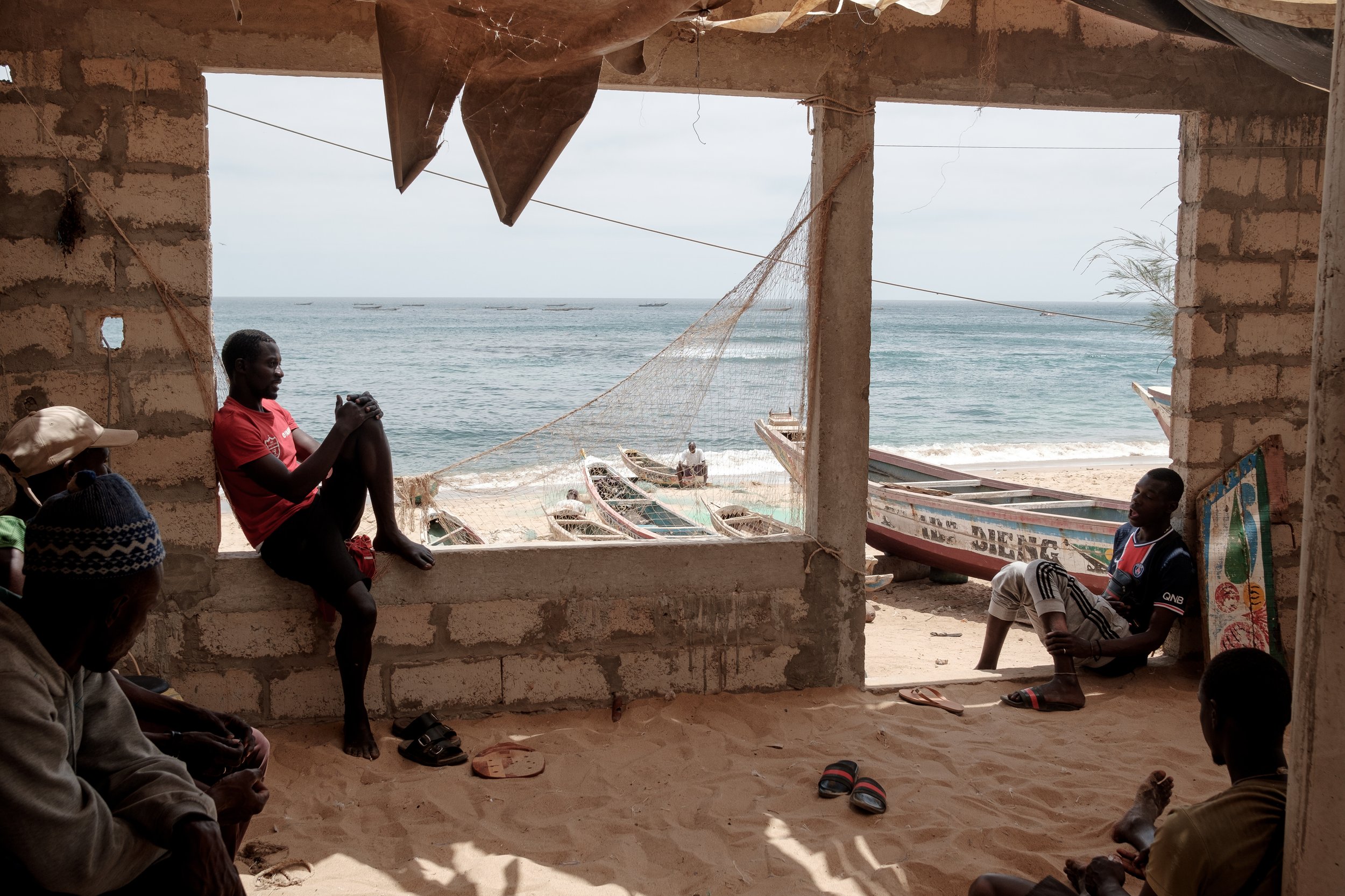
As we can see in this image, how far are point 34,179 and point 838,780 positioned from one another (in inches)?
148

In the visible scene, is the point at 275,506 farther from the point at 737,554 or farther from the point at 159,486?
the point at 737,554

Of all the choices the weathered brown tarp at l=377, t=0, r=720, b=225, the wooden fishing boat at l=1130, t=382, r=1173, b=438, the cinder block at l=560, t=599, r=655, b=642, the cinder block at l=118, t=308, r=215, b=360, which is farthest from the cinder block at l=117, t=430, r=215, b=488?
A: the wooden fishing boat at l=1130, t=382, r=1173, b=438

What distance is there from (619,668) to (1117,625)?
2.39 metres

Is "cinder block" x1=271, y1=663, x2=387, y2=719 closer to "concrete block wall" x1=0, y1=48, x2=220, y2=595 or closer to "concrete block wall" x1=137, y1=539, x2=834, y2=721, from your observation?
"concrete block wall" x1=137, y1=539, x2=834, y2=721

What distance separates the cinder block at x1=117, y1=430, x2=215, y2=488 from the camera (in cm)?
370

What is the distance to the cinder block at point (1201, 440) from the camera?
14.8 feet

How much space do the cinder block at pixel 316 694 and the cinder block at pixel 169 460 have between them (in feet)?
2.87

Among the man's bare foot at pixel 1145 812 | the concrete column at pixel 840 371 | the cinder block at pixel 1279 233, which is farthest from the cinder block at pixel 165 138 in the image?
the cinder block at pixel 1279 233

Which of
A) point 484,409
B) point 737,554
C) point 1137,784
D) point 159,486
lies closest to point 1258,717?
point 1137,784

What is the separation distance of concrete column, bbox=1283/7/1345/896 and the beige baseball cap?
10.9 feet

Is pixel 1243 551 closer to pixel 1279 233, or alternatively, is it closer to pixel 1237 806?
pixel 1279 233

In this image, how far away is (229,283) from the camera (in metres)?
108

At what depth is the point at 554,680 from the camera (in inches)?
160

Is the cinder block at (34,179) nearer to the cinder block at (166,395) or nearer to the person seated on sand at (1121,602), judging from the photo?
the cinder block at (166,395)
